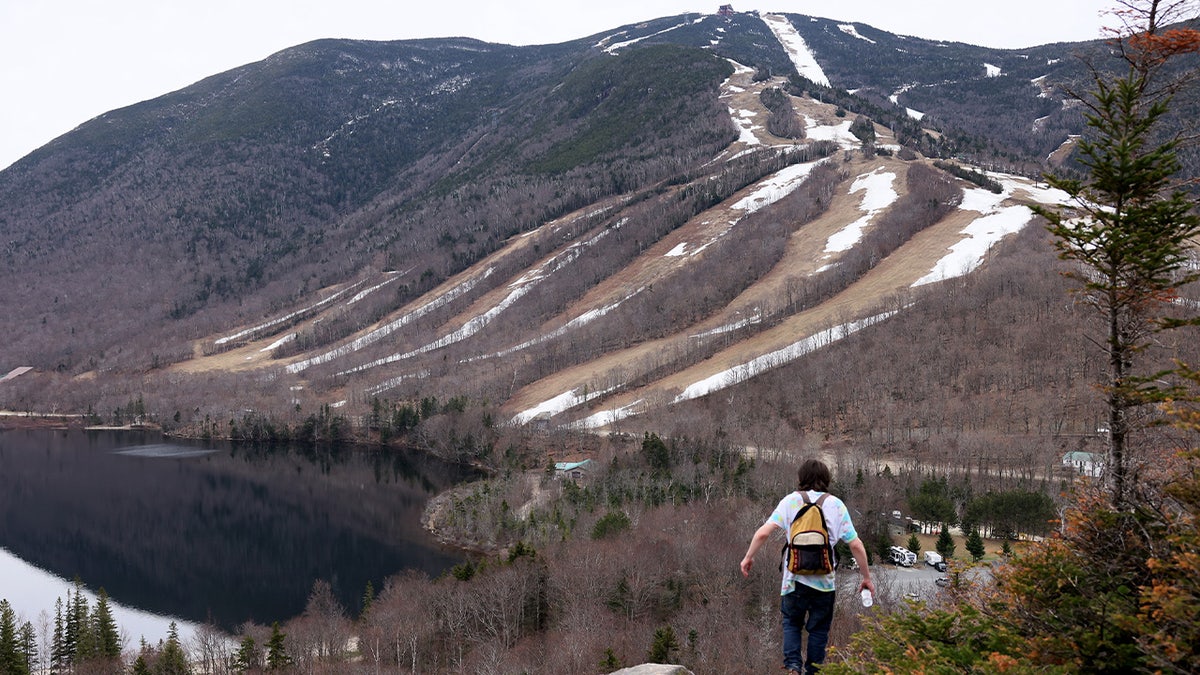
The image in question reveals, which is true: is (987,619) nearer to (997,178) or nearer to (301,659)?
(301,659)

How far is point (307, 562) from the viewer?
6469 cm

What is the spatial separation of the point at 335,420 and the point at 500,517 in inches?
2243

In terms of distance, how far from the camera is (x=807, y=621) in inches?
359

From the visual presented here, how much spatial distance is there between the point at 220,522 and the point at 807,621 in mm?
81196

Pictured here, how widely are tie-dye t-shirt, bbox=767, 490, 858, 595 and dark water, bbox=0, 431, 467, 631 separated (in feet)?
166

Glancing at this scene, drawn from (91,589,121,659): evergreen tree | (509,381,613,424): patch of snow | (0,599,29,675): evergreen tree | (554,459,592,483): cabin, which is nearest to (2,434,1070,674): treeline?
(91,589,121,659): evergreen tree

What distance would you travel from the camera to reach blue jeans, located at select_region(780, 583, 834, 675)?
889 cm

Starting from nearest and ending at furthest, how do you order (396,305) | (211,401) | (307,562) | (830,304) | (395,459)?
(307,562) < (395,459) < (830,304) < (211,401) < (396,305)

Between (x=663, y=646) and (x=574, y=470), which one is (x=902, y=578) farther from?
(x=574, y=470)

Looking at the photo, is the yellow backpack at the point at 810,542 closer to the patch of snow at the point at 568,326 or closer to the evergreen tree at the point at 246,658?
the evergreen tree at the point at 246,658

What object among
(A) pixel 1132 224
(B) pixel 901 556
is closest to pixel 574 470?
(B) pixel 901 556

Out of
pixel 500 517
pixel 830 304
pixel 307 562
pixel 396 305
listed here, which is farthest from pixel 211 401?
pixel 830 304

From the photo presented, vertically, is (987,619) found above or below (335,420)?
above

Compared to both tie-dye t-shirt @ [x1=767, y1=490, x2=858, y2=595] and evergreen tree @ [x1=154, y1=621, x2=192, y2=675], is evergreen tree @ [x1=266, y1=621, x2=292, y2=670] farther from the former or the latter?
tie-dye t-shirt @ [x1=767, y1=490, x2=858, y2=595]
